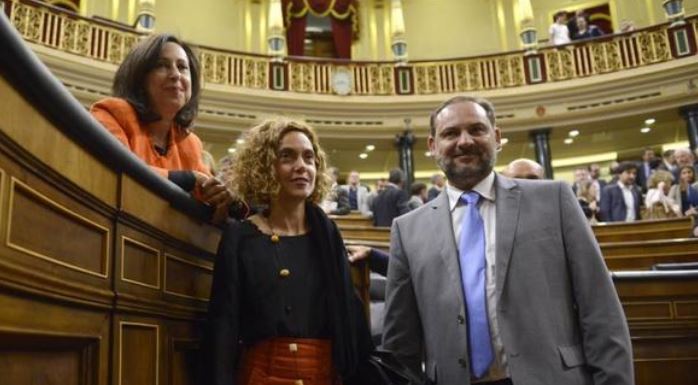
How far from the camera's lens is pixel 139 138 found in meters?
1.65

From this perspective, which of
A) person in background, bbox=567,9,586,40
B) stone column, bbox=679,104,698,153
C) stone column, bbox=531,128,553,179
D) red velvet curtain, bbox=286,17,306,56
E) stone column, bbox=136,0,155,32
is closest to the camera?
stone column, bbox=679,104,698,153

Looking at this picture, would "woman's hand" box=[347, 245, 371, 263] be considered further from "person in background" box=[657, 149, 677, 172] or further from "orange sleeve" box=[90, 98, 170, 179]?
"person in background" box=[657, 149, 677, 172]

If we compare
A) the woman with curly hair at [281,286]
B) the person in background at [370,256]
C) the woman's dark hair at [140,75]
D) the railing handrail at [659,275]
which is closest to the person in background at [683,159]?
the railing handrail at [659,275]

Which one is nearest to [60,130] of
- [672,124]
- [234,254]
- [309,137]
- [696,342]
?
[234,254]

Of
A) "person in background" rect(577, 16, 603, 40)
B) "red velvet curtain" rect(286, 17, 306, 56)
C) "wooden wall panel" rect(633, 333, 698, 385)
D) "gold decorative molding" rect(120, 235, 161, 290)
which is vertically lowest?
"wooden wall panel" rect(633, 333, 698, 385)

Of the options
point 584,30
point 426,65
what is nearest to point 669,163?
point 584,30

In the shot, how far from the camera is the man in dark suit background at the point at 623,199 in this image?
6.87m

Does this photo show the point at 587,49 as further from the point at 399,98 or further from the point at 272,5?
the point at 272,5

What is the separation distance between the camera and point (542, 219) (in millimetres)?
1713

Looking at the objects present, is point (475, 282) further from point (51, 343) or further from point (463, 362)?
point (51, 343)

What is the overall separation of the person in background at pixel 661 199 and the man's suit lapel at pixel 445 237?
17.5 feet

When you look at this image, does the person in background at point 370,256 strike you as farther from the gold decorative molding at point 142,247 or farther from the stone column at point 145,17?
the stone column at point 145,17

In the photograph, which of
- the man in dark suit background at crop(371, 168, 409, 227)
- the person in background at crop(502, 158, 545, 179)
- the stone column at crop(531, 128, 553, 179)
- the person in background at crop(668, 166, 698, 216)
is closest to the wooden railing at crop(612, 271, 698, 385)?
the person in background at crop(502, 158, 545, 179)

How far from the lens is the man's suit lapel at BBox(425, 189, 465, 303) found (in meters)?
1.74
